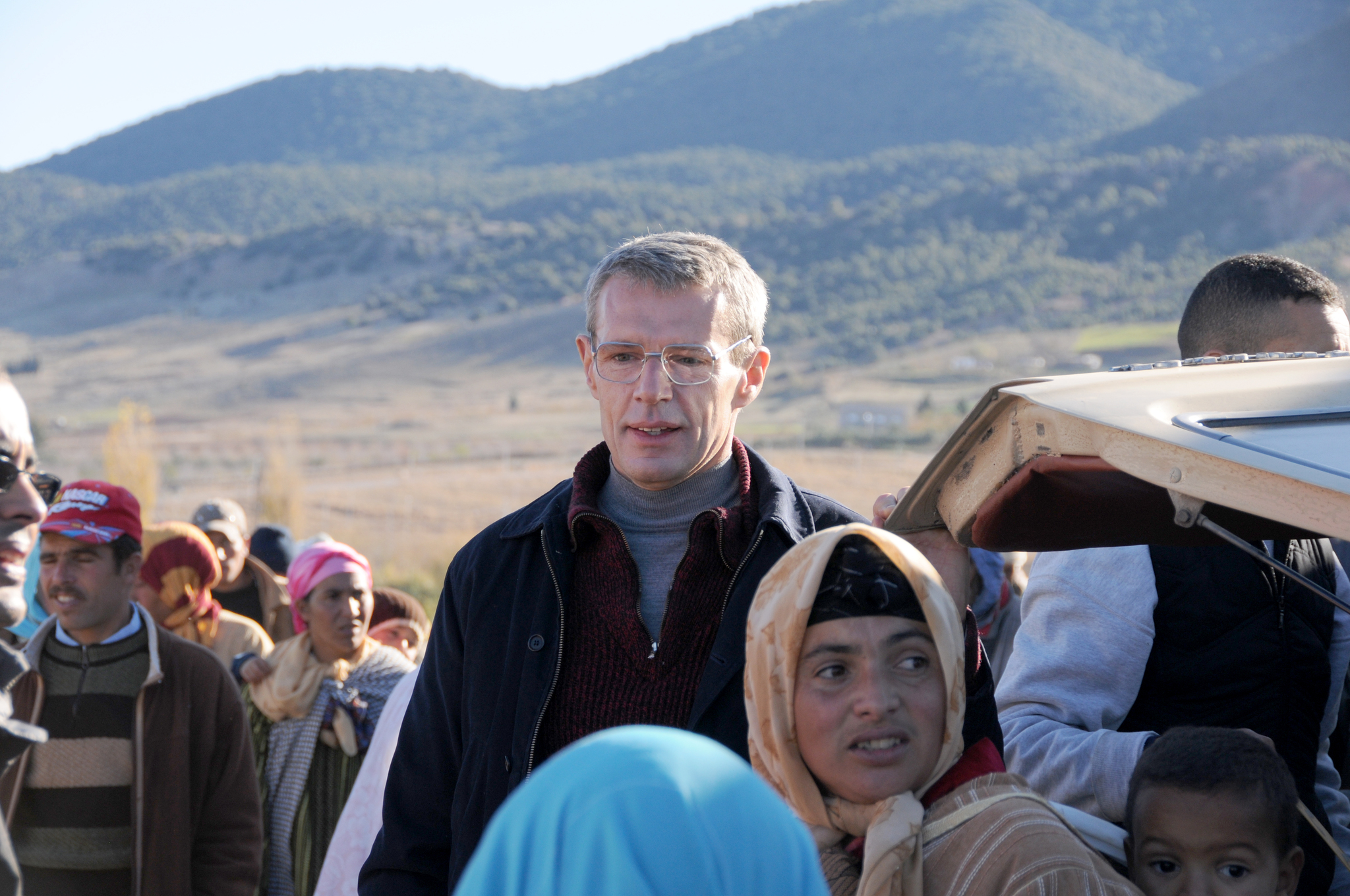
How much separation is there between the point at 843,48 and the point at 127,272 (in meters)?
86.8

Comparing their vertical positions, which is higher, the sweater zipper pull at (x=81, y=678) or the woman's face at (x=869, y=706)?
the woman's face at (x=869, y=706)

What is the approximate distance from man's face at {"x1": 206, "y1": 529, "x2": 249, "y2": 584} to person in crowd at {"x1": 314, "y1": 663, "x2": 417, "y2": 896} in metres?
3.48

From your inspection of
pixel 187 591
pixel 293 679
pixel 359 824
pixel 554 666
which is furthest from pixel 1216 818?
pixel 187 591

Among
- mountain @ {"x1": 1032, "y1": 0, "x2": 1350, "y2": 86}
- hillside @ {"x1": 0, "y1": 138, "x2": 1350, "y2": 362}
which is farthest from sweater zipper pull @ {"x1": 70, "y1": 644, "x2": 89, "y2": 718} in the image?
mountain @ {"x1": 1032, "y1": 0, "x2": 1350, "y2": 86}

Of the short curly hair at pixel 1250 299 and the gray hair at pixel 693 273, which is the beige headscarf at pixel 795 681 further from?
the short curly hair at pixel 1250 299

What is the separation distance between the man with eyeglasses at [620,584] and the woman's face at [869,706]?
345 mm

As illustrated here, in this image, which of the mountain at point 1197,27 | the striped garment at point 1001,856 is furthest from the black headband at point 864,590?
the mountain at point 1197,27

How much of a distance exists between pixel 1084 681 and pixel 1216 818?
0.39 m

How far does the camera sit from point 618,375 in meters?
2.62

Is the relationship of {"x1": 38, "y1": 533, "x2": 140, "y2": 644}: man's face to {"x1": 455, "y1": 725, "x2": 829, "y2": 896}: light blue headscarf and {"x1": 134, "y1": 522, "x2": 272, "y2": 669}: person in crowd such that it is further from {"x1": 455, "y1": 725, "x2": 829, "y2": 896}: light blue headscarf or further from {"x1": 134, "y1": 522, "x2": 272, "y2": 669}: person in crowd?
{"x1": 455, "y1": 725, "x2": 829, "y2": 896}: light blue headscarf

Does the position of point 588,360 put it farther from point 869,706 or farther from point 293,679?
point 293,679

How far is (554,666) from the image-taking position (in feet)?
8.21

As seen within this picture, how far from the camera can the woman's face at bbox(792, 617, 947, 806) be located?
2033 millimetres

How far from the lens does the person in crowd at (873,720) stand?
1976 mm
